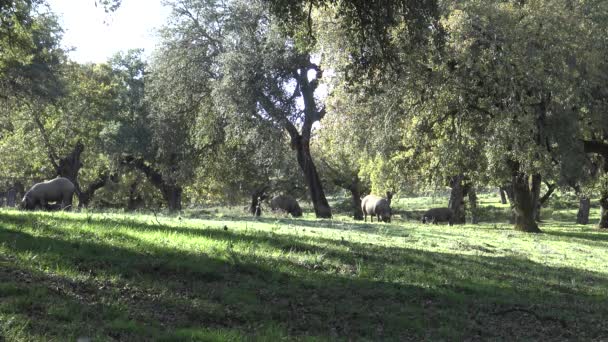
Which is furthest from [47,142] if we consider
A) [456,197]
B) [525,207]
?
[525,207]

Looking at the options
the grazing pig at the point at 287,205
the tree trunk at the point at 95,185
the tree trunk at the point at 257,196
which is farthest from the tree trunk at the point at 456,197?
the tree trunk at the point at 95,185

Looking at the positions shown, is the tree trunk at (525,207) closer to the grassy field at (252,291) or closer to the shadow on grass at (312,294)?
the grassy field at (252,291)

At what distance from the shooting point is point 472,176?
32406mm

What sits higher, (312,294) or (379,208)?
(379,208)

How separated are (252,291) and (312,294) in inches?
37.7

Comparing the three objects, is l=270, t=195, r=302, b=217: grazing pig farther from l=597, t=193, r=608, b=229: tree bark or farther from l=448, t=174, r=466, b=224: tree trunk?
l=597, t=193, r=608, b=229: tree bark

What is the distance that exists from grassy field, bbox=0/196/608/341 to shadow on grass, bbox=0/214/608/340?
0.02 metres

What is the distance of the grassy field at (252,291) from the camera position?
6098 mm

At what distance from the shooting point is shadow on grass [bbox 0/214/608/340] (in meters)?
6.90

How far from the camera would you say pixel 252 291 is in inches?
312

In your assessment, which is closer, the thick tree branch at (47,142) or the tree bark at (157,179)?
the thick tree branch at (47,142)

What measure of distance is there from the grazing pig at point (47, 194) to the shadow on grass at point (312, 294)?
623 inches

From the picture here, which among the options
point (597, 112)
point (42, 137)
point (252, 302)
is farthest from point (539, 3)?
point (42, 137)

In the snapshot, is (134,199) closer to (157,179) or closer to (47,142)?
(157,179)
